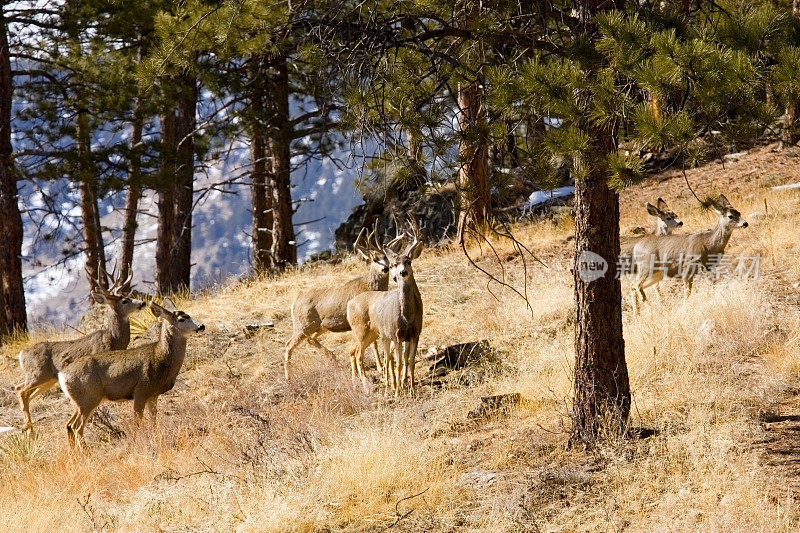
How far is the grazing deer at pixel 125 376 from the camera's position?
9.56 meters

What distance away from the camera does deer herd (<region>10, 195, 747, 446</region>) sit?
9.69m

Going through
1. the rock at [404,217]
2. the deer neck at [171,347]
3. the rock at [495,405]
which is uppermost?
the rock at [404,217]

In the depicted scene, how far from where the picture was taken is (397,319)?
9.89 metres

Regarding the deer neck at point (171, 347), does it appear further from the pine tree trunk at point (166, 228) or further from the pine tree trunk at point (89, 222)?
the pine tree trunk at point (166, 228)

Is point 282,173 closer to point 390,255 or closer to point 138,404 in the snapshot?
point 390,255

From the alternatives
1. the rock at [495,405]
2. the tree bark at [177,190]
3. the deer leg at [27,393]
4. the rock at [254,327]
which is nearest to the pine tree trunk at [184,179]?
the tree bark at [177,190]

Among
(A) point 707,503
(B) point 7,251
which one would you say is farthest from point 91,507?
(B) point 7,251

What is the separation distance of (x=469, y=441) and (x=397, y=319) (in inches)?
92.8

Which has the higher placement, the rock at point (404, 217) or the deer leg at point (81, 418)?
the rock at point (404, 217)

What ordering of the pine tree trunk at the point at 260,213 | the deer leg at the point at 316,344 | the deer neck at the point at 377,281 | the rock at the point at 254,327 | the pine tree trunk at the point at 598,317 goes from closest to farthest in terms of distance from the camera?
the pine tree trunk at the point at 598,317 → the deer neck at the point at 377,281 → the deer leg at the point at 316,344 → the rock at the point at 254,327 → the pine tree trunk at the point at 260,213

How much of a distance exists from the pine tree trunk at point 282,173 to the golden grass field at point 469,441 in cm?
523

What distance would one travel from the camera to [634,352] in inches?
368

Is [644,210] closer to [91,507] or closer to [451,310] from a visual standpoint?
[451,310]

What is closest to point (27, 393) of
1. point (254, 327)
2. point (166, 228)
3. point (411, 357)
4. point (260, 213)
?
point (254, 327)
